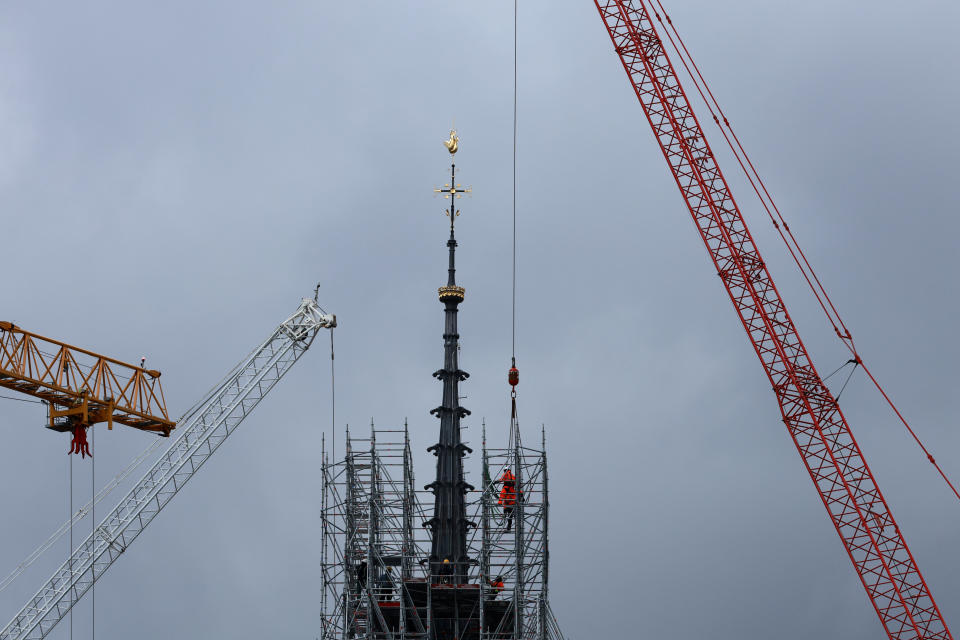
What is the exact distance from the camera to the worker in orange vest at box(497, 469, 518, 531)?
134625 mm

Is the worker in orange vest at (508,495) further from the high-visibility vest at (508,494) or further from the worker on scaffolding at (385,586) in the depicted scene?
the worker on scaffolding at (385,586)

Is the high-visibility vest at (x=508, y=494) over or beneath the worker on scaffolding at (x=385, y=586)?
over

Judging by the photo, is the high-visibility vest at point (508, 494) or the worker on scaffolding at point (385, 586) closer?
the worker on scaffolding at point (385, 586)

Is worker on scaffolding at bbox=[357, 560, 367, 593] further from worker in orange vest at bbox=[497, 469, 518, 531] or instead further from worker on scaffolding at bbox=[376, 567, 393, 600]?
worker in orange vest at bbox=[497, 469, 518, 531]

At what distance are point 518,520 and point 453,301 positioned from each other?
58.5 feet

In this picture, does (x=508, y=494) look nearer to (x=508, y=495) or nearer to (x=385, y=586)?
(x=508, y=495)

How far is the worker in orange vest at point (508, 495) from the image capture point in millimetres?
134625

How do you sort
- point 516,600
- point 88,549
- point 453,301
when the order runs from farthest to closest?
1. point 88,549
2. point 453,301
3. point 516,600

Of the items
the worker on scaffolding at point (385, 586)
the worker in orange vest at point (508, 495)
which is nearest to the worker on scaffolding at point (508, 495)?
the worker in orange vest at point (508, 495)

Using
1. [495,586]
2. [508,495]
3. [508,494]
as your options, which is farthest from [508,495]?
[495,586]

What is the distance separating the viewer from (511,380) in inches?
5659

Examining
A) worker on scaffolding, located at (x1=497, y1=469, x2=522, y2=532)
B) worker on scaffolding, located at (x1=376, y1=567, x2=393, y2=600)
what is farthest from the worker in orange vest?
worker on scaffolding, located at (x1=376, y1=567, x2=393, y2=600)

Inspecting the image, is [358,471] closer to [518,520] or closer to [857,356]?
[518,520]

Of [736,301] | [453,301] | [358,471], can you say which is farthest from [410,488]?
[736,301]
